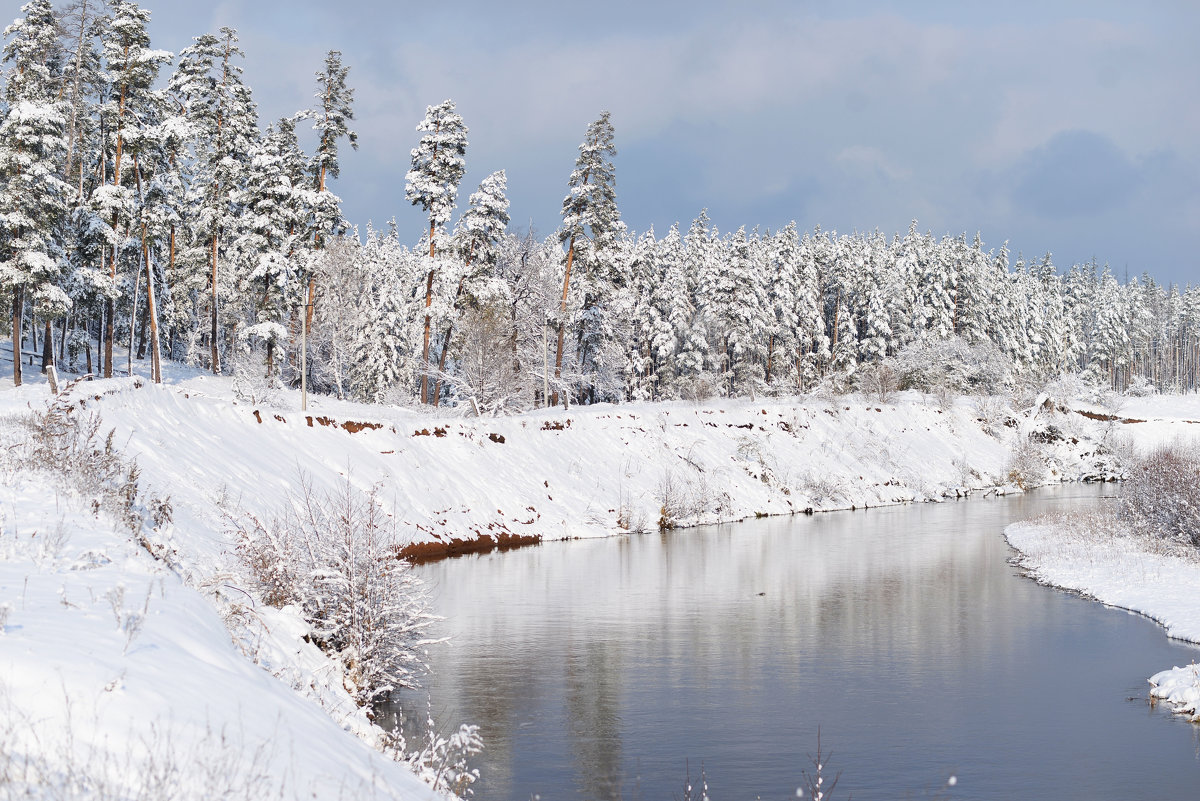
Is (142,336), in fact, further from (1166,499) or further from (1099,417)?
(1099,417)

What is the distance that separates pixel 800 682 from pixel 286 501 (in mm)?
13539

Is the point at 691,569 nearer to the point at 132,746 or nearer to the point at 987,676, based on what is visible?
the point at 987,676

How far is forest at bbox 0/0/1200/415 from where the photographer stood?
1598 inches

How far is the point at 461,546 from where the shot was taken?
33594 millimetres

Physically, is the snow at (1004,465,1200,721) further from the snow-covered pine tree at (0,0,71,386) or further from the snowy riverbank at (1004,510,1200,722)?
the snow-covered pine tree at (0,0,71,386)

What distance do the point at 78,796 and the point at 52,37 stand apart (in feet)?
161

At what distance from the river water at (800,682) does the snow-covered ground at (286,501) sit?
358cm

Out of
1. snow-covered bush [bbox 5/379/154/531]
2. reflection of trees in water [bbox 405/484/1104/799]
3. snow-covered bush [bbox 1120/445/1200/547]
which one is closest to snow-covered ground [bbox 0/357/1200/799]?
snow-covered bush [bbox 5/379/154/531]

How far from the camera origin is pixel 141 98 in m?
40.5

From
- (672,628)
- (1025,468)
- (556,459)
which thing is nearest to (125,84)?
(556,459)

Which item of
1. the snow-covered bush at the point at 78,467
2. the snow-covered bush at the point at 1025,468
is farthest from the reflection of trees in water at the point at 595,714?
the snow-covered bush at the point at 1025,468

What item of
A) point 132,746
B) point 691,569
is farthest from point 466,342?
point 132,746

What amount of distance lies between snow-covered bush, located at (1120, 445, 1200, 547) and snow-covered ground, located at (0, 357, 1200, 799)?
57.4 feet

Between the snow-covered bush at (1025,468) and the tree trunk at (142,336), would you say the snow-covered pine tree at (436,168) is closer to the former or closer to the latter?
the tree trunk at (142,336)
